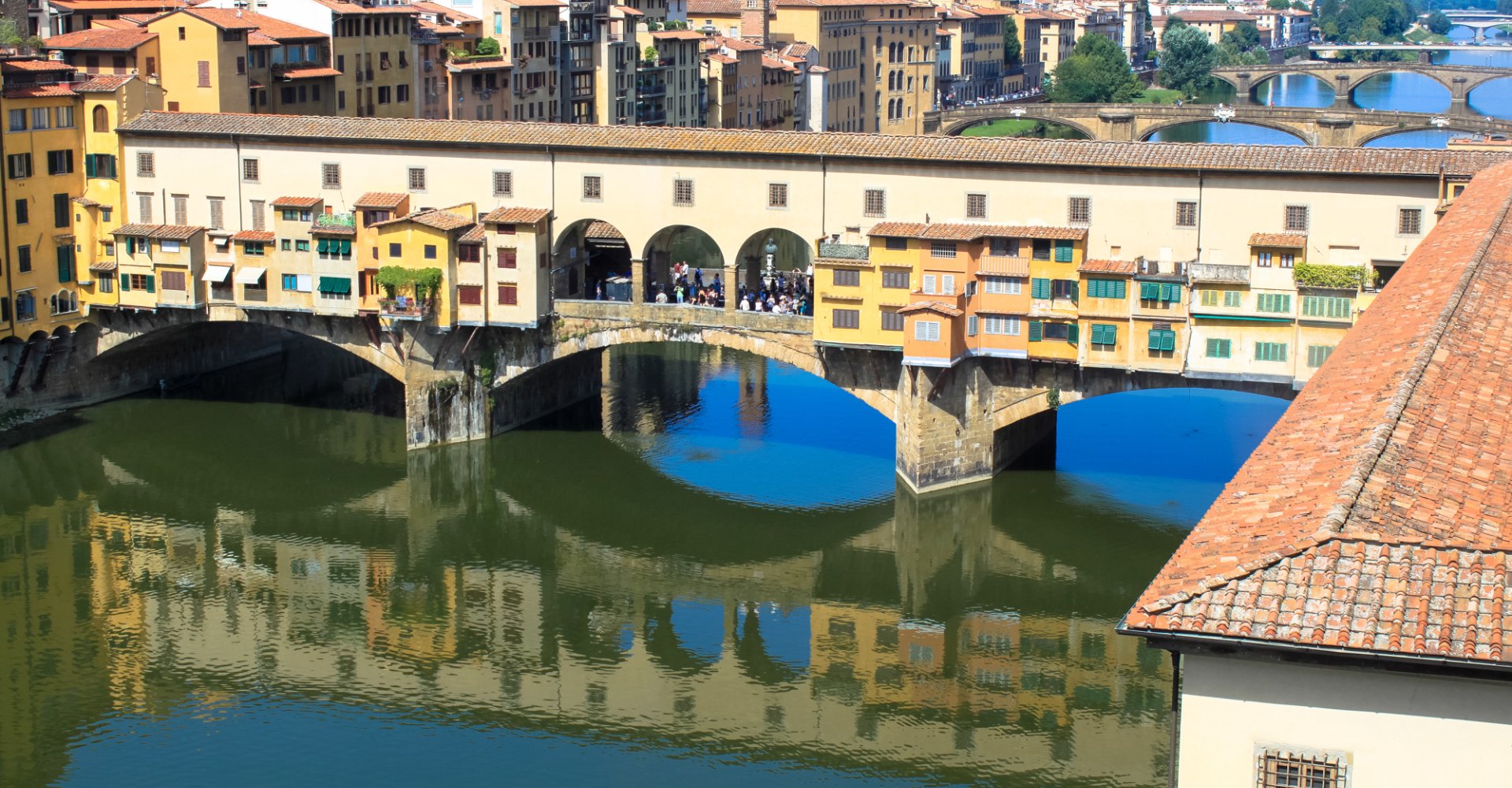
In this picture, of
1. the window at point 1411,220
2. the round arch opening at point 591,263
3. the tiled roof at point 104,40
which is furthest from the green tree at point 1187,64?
the window at point 1411,220

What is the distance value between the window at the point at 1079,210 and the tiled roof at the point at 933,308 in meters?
3.31

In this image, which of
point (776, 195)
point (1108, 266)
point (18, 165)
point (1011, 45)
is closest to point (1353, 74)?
point (1011, 45)

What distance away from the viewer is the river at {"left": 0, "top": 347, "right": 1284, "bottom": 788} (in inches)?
1192

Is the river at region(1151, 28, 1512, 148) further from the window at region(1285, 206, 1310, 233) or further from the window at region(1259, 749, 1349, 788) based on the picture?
the window at region(1259, 749, 1349, 788)

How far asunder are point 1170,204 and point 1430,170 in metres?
5.42

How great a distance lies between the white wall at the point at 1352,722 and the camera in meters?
15.5

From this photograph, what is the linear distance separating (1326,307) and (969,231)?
7893 mm

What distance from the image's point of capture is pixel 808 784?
1139 inches

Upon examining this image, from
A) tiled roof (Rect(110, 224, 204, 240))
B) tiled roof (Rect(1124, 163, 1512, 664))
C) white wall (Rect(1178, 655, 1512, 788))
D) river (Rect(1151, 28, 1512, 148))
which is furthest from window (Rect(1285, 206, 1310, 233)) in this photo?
river (Rect(1151, 28, 1512, 148))

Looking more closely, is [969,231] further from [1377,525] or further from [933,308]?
[1377,525]

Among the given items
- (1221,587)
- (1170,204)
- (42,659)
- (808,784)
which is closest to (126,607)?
(42,659)

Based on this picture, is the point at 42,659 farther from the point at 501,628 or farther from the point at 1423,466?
the point at 1423,466

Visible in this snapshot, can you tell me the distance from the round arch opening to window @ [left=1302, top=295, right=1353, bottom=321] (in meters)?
16.2

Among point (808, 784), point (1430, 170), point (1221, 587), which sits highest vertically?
point (1430, 170)
